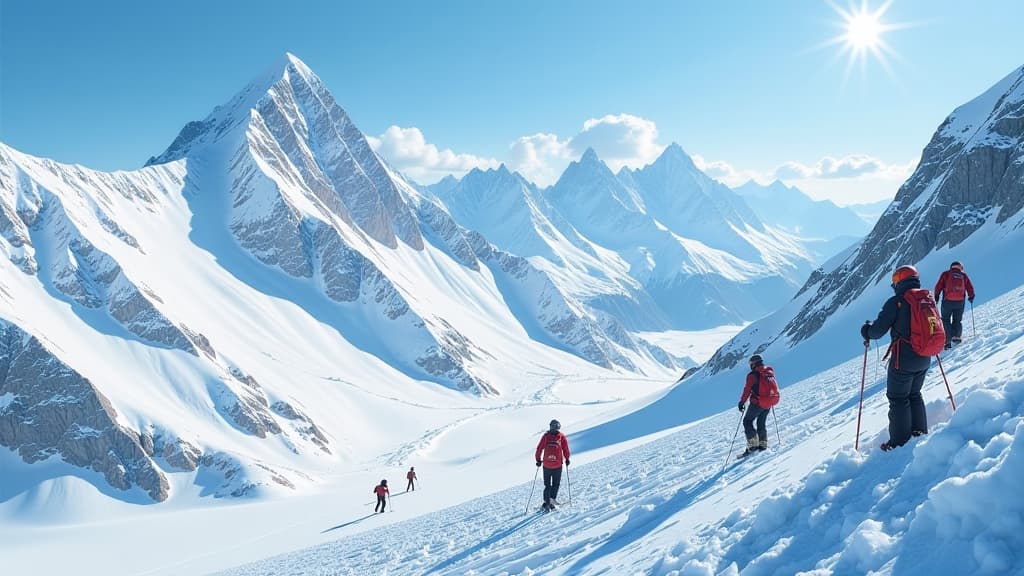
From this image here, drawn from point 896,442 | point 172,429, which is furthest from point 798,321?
point 172,429

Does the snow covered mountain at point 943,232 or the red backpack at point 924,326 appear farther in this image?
the snow covered mountain at point 943,232

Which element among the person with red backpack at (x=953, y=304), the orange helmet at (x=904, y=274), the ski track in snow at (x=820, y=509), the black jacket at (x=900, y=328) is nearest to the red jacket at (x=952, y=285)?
the person with red backpack at (x=953, y=304)

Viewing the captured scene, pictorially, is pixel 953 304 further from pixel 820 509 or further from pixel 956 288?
pixel 820 509

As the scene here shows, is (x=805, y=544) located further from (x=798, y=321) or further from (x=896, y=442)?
(x=798, y=321)

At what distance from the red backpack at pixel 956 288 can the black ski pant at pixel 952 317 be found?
15 cm

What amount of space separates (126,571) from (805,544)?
67535mm

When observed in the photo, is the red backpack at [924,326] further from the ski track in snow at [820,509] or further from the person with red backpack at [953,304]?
the person with red backpack at [953,304]

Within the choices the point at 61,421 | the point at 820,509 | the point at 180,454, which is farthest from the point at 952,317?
the point at 61,421

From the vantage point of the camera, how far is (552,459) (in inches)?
651

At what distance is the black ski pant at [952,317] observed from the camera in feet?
58.9

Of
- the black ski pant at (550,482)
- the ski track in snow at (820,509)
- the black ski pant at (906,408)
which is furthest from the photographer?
the black ski pant at (550,482)

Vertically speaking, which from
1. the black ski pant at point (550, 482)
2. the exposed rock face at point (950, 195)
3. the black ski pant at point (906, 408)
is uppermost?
the exposed rock face at point (950, 195)

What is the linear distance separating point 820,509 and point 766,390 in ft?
24.6

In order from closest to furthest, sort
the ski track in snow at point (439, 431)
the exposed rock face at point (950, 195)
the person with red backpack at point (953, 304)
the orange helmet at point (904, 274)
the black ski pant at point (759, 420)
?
1. the orange helmet at point (904, 274)
2. the black ski pant at point (759, 420)
3. the person with red backpack at point (953, 304)
4. the exposed rock face at point (950, 195)
5. the ski track in snow at point (439, 431)
